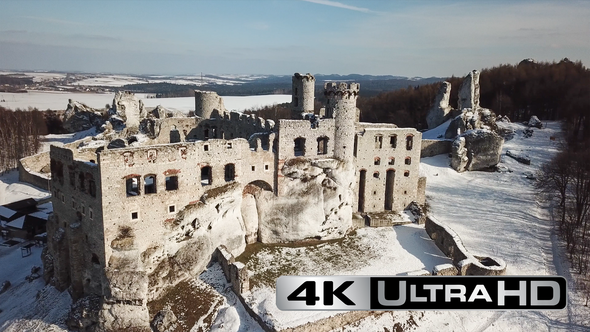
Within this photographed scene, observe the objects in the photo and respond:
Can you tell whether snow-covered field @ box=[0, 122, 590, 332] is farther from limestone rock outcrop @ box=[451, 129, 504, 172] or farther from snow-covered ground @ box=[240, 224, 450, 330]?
limestone rock outcrop @ box=[451, 129, 504, 172]

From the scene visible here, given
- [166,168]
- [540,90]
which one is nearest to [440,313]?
[166,168]

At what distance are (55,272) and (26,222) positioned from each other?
48.3 ft

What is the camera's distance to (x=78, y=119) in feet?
247

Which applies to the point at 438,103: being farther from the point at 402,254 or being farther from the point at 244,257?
the point at 244,257

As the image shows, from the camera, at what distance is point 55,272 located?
27875 mm

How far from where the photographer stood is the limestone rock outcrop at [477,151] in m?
47.7

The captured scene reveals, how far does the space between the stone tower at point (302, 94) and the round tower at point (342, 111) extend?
1932mm

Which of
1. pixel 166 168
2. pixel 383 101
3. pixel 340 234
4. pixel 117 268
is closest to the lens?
pixel 117 268

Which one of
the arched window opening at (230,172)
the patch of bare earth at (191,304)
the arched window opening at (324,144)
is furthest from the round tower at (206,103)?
the patch of bare earth at (191,304)

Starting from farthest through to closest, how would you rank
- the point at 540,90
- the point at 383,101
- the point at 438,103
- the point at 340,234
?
the point at 383,101 < the point at 540,90 < the point at 438,103 < the point at 340,234

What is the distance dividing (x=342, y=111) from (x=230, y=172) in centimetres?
1075

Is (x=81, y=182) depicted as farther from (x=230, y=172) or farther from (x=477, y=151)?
(x=477, y=151)

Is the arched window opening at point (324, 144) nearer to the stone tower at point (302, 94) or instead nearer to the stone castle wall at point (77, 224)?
the stone tower at point (302, 94)

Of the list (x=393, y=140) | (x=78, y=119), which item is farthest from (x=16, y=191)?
(x=393, y=140)
